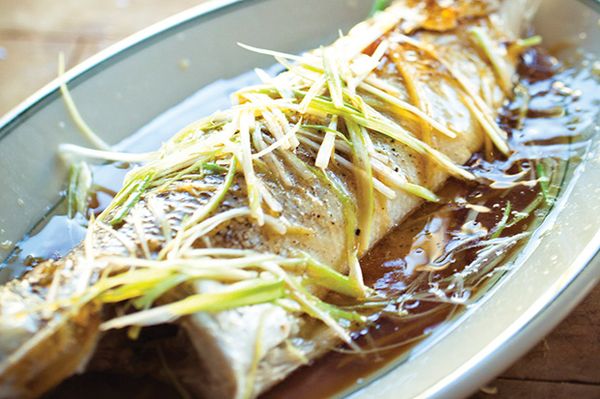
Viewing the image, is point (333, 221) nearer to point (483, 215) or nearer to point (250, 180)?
point (250, 180)

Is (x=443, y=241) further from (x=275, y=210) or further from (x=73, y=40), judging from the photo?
(x=73, y=40)

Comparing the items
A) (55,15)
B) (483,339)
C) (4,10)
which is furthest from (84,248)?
(4,10)

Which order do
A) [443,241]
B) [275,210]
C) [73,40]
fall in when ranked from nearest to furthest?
[275,210] < [443,241] < [73,40]

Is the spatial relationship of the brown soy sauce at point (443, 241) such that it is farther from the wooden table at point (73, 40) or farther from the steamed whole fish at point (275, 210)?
the wooden table at point (73, 40)

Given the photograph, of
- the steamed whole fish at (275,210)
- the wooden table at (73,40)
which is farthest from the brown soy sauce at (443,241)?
the wooden table at (73,40)

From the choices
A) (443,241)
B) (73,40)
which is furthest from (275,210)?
(73,40)

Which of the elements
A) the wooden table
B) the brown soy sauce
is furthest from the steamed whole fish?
the wooden table

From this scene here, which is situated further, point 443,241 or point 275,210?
point 443,241
